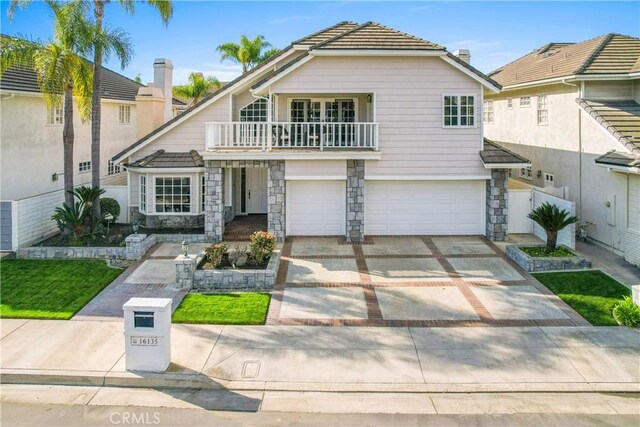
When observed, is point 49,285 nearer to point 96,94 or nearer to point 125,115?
point 96,94

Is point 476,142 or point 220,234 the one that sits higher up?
point 476,142

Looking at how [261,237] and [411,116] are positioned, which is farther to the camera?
[411,116]

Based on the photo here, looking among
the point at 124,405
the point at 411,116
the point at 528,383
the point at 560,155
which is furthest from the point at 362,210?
the point at 124,405

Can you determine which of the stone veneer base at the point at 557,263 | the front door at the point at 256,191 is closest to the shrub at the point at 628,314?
the stone veneer base at the point at 557,263

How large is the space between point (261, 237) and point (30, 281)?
6.47m

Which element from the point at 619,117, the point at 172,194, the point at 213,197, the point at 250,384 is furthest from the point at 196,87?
the point at 250,384

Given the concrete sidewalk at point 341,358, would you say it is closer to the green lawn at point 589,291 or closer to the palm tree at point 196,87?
the green lawn at point 589,291

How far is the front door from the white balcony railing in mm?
2778

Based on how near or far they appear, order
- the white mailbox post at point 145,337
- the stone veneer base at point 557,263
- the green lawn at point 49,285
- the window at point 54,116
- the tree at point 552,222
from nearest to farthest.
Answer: the white mailbox post at point 145,337 < the green lawn at point 49,285 < the stone veneer base at point 557,263 < the tree at point 552,222 < the window at point 54,116

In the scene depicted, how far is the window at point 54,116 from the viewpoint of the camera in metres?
21.4

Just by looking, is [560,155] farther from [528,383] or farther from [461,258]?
[528,383]

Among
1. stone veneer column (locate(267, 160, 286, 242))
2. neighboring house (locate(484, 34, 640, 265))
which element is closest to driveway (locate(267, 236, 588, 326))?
stone veneer column (locate(267, 160, 286, 242))

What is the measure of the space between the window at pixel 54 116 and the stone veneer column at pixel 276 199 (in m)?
9.38

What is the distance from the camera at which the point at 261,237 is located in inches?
593
